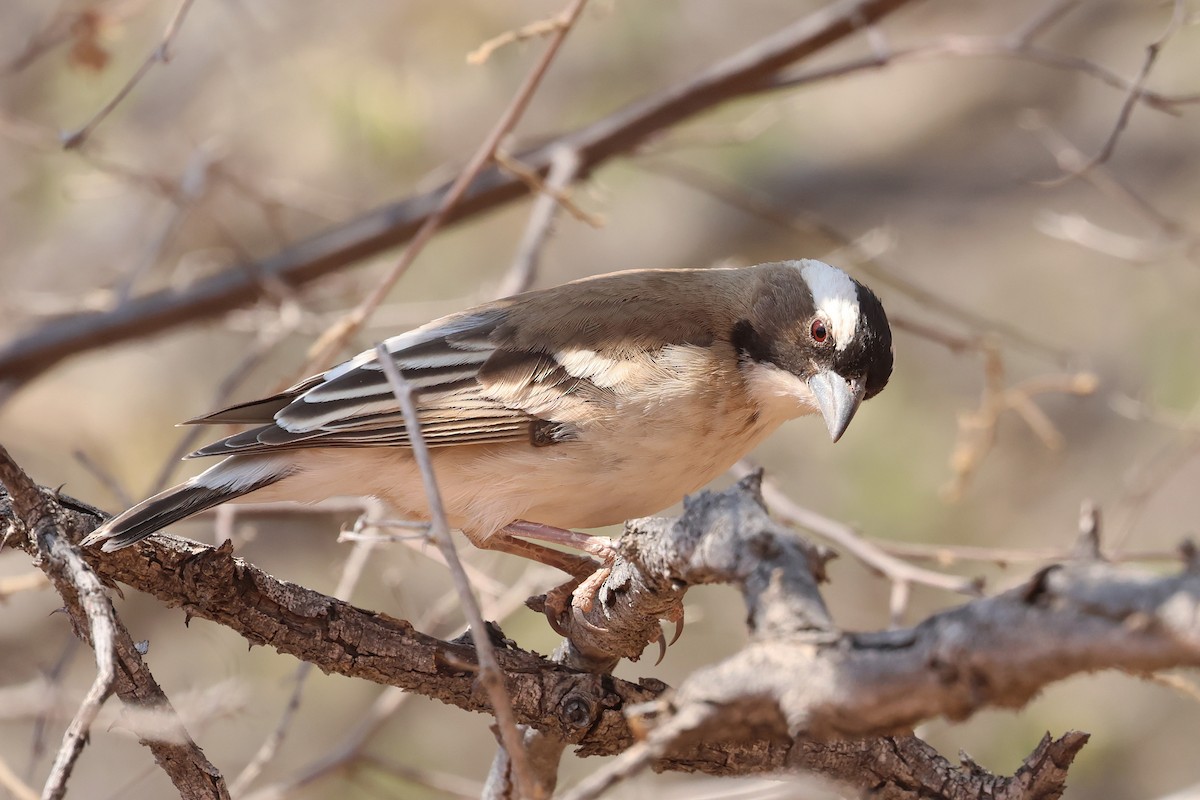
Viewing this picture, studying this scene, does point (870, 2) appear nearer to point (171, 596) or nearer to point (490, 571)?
point (490, 571)

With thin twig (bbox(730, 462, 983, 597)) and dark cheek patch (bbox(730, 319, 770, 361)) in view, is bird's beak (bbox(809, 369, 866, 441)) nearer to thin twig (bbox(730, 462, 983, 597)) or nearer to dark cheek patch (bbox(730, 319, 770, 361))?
Answer: dark cheek patch (bbox(730, 319, 770, 361))

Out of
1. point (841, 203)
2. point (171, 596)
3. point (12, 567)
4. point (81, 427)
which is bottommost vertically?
point (171, 596)

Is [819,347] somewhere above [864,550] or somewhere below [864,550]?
above

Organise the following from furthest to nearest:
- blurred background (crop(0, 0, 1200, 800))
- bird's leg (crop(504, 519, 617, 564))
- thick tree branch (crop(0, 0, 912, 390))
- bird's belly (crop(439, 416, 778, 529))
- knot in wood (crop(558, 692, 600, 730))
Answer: blurred background (crop(0, 0, 1200, 800)), thick tree branch (crop(0, 0, 912, 390)), bird's belly (crop(439, 416, 778, 529)), bird's leg (crop(504, 519, 617, 564)), knot in wood (crop(558, 692, 600, 730))

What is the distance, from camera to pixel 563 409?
3.48 m

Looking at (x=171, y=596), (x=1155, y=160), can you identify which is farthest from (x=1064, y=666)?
(x=1155, y=160)

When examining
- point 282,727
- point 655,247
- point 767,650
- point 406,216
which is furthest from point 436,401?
point 655,247

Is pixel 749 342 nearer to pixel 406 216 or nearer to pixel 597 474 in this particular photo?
pixel 597 474

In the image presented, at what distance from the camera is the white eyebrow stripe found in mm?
3615

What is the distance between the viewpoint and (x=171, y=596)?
268 centimetres

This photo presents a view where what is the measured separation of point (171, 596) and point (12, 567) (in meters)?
3.19

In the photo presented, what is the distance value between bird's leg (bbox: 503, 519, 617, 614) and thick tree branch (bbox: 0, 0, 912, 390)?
85.0 inches

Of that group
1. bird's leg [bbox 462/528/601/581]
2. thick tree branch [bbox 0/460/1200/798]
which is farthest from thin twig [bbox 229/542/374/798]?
thick tree branch [bbox 0/460/1200/798]

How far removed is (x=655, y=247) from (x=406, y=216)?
4549 mm
